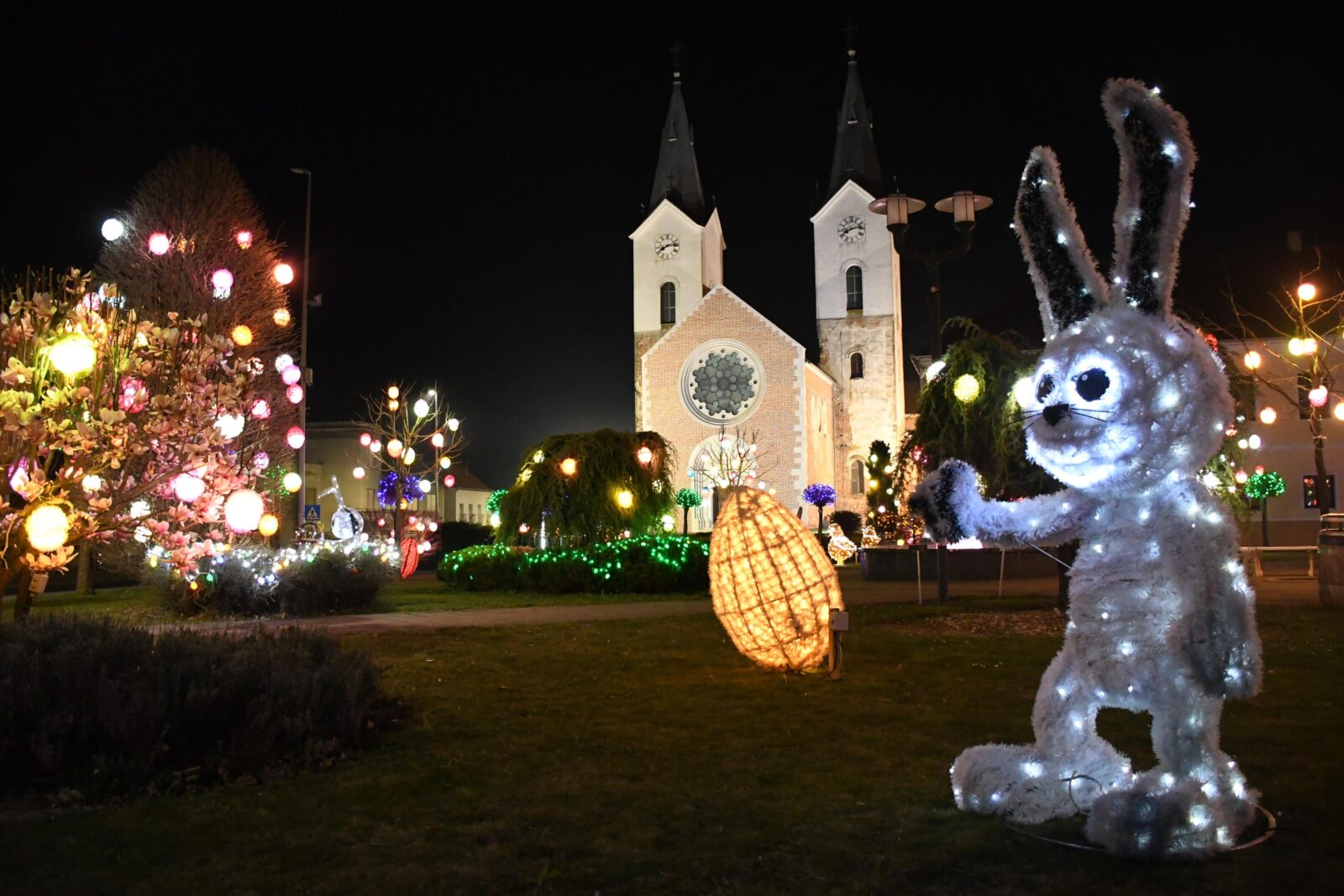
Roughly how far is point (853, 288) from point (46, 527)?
49.7m

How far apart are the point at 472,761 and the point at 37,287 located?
562 centimetres

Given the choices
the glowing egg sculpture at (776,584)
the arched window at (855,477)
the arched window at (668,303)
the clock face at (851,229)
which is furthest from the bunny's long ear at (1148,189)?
the arched window at (668,303)

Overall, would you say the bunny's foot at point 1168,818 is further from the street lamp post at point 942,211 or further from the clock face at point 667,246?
the clock face at point 667,246

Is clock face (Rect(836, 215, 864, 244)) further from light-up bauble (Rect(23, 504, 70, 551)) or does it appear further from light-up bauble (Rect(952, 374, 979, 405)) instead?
light-up bauble (Rect(23, 504, 70, 551))

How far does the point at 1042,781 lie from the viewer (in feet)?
16.0

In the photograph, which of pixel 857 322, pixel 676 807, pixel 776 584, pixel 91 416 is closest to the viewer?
pixel 676 807

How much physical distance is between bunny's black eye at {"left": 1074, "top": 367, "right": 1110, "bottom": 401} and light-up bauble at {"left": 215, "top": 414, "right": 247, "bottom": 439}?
22.2 ft

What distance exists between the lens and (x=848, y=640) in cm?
1176

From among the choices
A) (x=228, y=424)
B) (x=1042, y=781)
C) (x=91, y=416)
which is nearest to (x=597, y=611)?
(x=228, y=424)

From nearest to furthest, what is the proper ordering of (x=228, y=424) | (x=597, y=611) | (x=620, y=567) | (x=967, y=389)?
(x=228, y=424)
(x=967, y=389)
(x=597, y=611)
(x=620, y=567)

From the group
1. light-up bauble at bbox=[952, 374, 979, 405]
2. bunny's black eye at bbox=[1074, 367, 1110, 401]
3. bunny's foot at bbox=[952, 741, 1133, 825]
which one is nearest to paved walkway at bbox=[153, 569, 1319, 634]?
light-up bauble at bbox=[952, 374, 979, 405]

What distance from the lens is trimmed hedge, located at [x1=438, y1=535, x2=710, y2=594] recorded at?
1967 cm

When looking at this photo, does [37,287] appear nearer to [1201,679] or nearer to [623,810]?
[623,810]

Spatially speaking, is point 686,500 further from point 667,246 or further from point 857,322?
point 667,246
